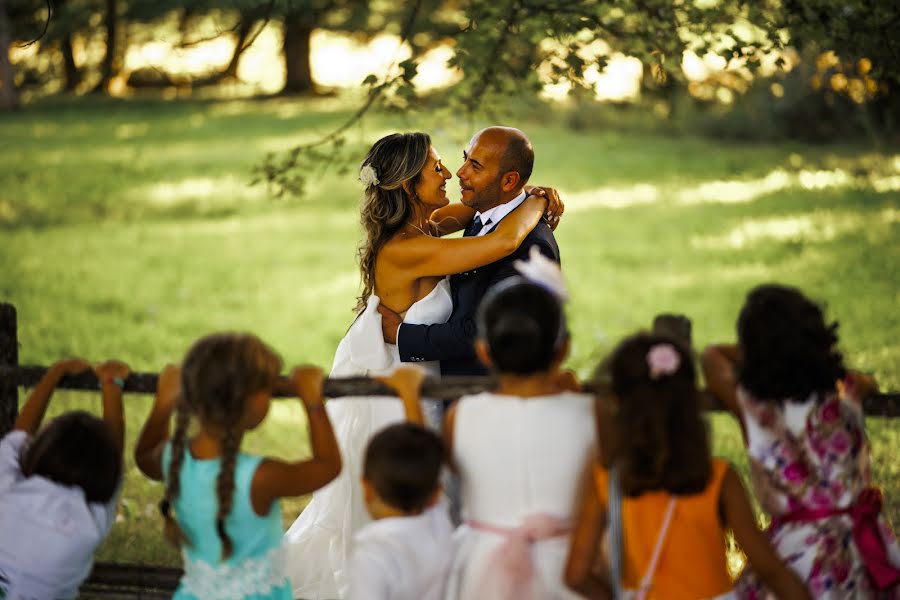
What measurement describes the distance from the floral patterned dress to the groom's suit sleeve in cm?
172

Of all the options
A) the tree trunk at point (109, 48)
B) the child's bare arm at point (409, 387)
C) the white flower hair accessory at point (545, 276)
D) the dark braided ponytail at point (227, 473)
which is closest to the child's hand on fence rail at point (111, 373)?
the dark braided ponytail at point (227, 473)

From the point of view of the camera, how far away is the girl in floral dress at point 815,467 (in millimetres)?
3592

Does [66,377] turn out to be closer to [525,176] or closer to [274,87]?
[525,176]

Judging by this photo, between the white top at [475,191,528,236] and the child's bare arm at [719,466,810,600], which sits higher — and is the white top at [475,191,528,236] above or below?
above

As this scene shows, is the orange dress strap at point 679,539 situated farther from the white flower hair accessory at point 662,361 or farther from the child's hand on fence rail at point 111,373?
the child's hand on fence rail at point 111,373

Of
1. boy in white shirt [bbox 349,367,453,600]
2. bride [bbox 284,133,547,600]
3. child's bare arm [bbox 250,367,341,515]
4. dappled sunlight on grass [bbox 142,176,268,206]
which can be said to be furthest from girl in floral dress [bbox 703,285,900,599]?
dappled sunlight on grass [bbox 142,176,268,206]

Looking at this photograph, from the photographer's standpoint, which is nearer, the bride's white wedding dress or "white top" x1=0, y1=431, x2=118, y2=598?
"white top" x1=0, y1=431, x2=118, y2=598

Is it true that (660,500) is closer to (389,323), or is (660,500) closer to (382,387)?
(382,387)

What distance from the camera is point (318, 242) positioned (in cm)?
1878

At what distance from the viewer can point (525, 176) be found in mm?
5660

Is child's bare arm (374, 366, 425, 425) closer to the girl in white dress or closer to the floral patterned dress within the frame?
→ the girl in white dress

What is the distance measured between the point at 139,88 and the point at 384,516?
35.1 metres

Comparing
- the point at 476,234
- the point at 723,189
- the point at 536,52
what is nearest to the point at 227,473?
the point at 476,234

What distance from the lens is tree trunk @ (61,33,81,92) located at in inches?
1367
